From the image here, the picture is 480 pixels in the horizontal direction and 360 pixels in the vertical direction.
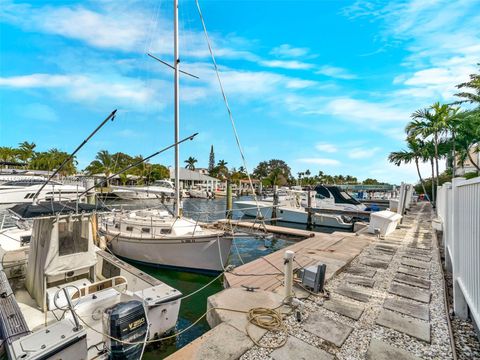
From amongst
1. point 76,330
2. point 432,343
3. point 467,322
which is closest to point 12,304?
point 76,330

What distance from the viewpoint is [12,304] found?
4203mm

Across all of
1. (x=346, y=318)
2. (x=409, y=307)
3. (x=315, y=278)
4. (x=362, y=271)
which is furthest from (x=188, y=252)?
(x=409, y=307)

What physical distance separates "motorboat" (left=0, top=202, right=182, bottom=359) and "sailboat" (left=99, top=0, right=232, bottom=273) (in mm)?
2916

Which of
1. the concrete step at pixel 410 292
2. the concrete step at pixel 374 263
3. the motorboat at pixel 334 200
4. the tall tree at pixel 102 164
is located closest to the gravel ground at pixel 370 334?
the concrete step at pixel 410 292

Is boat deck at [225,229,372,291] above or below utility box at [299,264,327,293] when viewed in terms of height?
below

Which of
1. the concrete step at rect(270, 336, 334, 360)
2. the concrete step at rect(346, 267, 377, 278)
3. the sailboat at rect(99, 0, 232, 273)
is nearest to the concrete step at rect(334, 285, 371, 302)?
the concrete step at rect(346, 267, 377, 278)

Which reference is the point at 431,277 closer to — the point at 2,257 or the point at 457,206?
the point at 457,206

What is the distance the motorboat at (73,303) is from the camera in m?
3.19

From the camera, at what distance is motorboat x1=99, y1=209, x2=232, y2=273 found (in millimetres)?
9078

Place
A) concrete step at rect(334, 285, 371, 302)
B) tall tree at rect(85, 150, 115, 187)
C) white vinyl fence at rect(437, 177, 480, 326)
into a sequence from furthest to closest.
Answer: tall tree at rect(85, 150, 115, 187) < concrete step at rect(334, 285, 371, 302) < white vinyl fence at rect(437, 177, 480, 326)

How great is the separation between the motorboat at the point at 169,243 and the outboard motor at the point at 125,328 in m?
4.81

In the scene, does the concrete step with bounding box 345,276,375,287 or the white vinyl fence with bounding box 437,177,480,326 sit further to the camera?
the concrete step with bounding box 345,276,375,287

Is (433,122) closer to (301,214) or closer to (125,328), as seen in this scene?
(301,214)

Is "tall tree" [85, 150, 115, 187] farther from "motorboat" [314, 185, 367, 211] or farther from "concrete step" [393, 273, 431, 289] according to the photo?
"concrete step" [393, 273, 431, 289]
